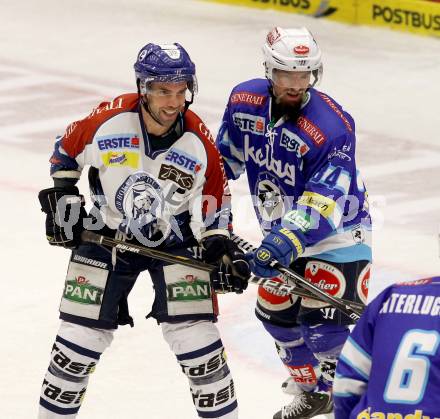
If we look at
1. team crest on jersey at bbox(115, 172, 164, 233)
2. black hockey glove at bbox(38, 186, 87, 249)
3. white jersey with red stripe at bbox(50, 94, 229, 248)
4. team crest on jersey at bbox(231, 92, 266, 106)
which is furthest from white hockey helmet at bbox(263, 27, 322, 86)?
black hockey glove at bbox(38, 186, 87, 249)

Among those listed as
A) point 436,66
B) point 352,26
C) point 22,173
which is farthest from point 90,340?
point 352,26

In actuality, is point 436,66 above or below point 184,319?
below

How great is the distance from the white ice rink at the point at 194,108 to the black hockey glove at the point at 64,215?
108cm

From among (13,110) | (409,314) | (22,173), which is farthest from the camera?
(13,110)

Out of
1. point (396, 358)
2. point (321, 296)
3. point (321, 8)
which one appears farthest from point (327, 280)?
point (321, 8)

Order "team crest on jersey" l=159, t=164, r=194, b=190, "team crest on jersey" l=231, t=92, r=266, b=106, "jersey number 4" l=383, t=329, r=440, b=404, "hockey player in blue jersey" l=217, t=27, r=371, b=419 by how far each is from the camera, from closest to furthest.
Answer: "jersey number 4" l=383, t=329, r=440, b=404, "team crest on jersey" l=159, t=164, r=194, b=190, "hockey player in blue jersey" l=217, t=27, r=371, b=419, "team crest on jersey" l=231, t=92, r=266, b=106

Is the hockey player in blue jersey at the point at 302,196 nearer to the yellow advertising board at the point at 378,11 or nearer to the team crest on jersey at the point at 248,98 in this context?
the team crest on jersey at the point at 248,98

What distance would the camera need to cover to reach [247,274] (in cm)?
585

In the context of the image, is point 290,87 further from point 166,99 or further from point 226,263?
point 226,263

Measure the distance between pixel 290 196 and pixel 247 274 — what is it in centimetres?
60

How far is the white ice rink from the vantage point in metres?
7.07

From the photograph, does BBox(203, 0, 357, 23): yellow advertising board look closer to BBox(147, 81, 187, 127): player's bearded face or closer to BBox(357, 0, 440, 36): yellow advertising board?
BBox(357, 0, 440, 36): yellow advertising board

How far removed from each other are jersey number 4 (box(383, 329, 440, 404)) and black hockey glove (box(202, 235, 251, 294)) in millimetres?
1870

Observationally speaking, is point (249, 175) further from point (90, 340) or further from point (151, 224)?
point (90, 340)
